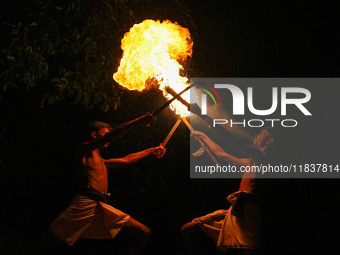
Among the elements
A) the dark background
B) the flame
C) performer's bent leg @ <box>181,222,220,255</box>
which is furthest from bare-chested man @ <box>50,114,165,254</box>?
the dark background

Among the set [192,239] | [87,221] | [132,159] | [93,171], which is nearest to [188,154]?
[132,159]

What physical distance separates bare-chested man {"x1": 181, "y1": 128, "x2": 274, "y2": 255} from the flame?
114 centimetres

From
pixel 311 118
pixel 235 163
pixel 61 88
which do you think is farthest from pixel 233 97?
pixel 61 88

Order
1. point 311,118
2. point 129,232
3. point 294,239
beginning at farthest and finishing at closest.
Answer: point 311,118 → point 294,239 → point 129,232

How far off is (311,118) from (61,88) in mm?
4856

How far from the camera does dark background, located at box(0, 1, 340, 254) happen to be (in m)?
6.22

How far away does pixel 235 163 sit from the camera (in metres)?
5.52

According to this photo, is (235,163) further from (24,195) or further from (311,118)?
(24,195)

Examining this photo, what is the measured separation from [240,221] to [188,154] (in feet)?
8.82

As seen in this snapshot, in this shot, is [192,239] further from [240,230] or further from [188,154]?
[188,154]

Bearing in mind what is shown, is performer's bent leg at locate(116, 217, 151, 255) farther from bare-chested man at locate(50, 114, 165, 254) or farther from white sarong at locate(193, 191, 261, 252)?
white sarong at locate(193, 191, 261, 252)

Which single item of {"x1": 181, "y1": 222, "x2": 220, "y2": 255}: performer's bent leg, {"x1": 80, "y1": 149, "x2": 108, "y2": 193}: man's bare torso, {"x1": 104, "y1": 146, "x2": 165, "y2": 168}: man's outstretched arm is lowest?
{"x1": 181, "y1": 222, "x2": 220, "y2": 255}: performer's bent leg

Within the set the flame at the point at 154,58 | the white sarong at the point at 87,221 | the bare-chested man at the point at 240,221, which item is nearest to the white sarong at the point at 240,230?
the bare-chested man at the point at 240,221

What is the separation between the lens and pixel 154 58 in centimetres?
568
